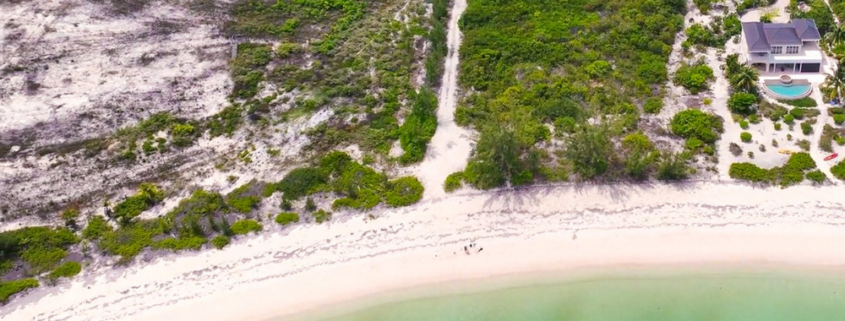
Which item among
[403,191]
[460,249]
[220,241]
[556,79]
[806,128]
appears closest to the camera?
[460,249]

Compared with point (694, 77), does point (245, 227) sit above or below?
below

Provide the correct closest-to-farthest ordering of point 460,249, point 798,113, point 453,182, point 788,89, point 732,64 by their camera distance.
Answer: point 460,249 → point 453,182 → point 798,113 → point 788,89 → point 732,64

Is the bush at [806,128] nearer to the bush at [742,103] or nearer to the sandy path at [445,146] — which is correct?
the bush at [742,103]

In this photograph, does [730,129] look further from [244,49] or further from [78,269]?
[78,269]

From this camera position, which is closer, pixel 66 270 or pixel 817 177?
pixel 66 270

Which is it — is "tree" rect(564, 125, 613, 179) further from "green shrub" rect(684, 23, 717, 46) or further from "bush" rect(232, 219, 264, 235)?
"bush" rect(232, 219, 264, 235)

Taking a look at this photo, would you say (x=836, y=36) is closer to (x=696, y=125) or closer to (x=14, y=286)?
(x=696, y=125)

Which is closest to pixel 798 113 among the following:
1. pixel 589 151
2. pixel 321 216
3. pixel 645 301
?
pixel 589 151

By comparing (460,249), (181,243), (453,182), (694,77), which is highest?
(694,77)
